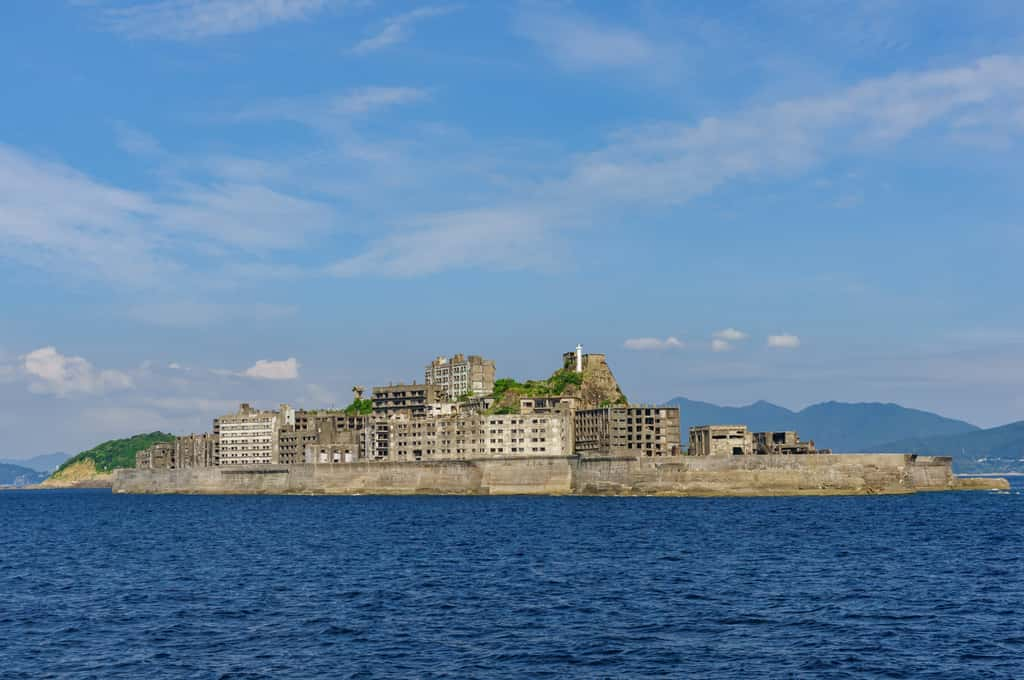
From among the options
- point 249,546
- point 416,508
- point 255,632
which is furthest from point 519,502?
point 255,632

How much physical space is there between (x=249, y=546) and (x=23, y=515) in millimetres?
106295

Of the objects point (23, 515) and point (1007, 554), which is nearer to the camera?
point (1007, 554)

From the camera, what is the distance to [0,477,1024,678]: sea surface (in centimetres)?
4128

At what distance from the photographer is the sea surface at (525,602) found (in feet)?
135

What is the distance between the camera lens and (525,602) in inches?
2200

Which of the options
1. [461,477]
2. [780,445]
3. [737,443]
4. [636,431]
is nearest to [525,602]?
[461,477]

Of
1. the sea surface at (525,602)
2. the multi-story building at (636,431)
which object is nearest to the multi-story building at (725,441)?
the multi-story building at (636,431)

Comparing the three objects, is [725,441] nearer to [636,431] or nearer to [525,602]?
[636,431]

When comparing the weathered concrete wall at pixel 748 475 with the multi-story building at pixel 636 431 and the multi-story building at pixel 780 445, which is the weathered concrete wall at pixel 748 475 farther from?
the multi-story building at pixel 636 431

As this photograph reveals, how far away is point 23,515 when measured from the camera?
179m

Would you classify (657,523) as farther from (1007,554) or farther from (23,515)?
(23,515)

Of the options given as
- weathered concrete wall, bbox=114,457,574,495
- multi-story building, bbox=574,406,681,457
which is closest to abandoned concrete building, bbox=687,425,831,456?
multi-story building, bbox=574,406,681,457

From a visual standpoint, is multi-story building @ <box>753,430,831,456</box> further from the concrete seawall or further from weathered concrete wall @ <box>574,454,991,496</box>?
weathered concrete wall @ <box>574,454,991,496</box>

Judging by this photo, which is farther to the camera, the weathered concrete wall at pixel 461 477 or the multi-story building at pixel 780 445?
the multi-story building at pixel 780 445
